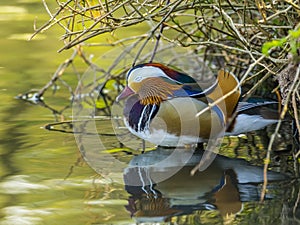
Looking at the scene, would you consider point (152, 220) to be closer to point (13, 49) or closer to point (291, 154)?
point (291, 154)

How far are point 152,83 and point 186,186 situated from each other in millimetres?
800

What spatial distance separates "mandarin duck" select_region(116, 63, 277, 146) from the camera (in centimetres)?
448

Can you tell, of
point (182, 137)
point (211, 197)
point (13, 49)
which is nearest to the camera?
point (211, 197)

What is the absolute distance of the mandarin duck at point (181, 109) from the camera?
448 centimetres

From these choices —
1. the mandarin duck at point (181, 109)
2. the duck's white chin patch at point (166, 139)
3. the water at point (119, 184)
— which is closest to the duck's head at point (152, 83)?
the mandarin duck at point (181, 109)

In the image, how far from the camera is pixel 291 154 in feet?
15.0

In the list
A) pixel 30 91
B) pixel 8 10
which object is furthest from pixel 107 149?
pixel 8 10

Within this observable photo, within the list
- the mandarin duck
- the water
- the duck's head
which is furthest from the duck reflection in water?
the duck's head

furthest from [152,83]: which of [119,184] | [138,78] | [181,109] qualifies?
[119,184]

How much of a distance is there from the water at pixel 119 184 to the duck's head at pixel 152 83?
0.33 metres

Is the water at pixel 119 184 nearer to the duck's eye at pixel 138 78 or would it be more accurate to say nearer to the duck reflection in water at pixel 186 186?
the duck reflection in water at pixel 186 186

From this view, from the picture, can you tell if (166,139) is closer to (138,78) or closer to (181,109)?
(181,109)

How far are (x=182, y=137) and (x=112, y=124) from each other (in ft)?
3.11

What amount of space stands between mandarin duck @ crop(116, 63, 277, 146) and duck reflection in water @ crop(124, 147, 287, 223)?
158 millimetres
